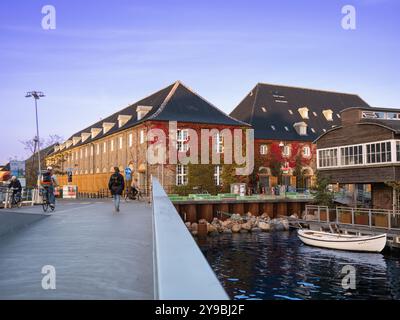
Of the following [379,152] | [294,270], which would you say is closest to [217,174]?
[379,152]

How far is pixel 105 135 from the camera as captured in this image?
5638 centimetres

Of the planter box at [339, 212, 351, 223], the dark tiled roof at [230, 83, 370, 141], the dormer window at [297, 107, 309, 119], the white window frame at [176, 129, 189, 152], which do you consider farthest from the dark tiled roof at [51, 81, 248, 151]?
the planter box at [339, 212, 351, 223]

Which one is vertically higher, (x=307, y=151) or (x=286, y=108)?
(x=286, y=108)

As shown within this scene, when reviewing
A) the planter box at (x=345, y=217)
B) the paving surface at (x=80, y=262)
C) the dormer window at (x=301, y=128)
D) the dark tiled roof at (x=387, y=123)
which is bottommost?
the planter box at (x=345, y=217)

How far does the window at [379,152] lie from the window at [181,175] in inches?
768

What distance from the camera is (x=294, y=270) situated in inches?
822

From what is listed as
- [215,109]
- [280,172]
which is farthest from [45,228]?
[280,172]

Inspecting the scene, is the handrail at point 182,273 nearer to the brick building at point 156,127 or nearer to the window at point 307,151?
the brick building at point 156,127

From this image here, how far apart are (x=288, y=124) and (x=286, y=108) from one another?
12.8 feet

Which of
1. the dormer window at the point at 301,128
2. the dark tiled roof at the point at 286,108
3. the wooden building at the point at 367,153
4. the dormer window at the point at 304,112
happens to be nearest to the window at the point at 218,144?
the dark tiled roof at the point at 286,108

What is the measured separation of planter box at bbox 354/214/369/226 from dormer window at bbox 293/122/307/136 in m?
31.4

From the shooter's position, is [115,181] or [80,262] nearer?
[80,262]

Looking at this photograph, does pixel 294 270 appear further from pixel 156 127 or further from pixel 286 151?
pixel 286 151

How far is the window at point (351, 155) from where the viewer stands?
31.8 m
